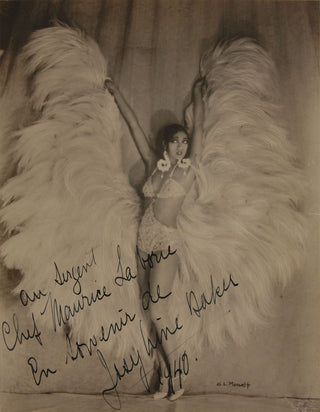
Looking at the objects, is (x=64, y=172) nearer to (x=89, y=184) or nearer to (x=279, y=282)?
(x=89, y=184)

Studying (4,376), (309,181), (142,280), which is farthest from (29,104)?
(309,181)

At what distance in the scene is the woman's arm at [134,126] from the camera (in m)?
1.57

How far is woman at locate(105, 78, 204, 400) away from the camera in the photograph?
4.90 ft

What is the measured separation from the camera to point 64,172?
156 cm

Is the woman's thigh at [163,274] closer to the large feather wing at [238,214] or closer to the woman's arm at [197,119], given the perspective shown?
the large feather wing at [238,214]

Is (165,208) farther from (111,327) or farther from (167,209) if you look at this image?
(111,327)

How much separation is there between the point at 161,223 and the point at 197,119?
45cm

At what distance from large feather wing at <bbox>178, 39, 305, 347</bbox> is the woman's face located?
8cm

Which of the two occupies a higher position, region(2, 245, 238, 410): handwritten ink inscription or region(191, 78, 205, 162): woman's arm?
region(191, 78, 205, 162): woman's arm

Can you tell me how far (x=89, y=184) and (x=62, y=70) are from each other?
1.66 feet

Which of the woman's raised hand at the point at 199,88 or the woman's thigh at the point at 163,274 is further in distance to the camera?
the woman's raised hand at the point at 199,88
